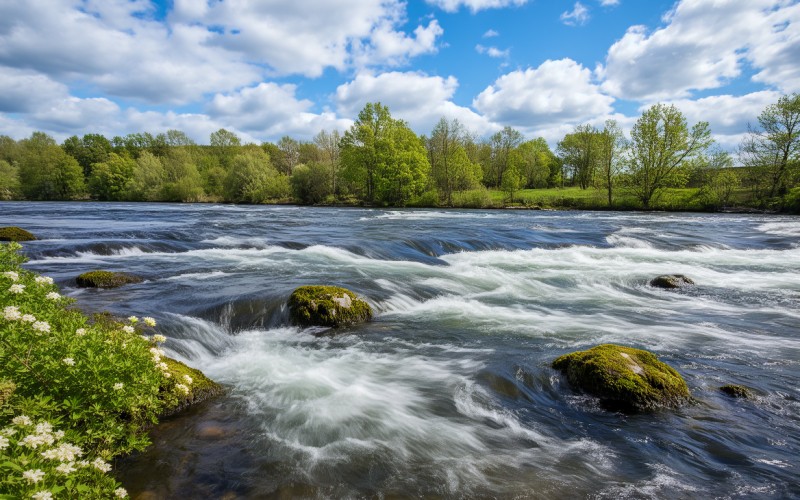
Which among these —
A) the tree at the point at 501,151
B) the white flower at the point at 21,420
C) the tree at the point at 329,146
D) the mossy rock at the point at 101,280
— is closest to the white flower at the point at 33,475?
the white flower at the point at 21,420

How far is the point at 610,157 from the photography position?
5150 centimetres

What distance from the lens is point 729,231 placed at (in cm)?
2712

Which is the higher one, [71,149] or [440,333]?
[71,149]

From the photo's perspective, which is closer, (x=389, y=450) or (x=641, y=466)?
(x=641, y=466)

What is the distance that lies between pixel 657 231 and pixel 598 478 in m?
26.3

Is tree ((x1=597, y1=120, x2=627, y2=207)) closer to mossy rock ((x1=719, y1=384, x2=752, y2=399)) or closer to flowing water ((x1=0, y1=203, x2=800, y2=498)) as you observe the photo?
flowing water ((x1=0, y1=203, x2=800, y2=498))

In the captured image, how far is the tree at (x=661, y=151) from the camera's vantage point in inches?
1800

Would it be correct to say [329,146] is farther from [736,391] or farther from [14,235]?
[736,391]

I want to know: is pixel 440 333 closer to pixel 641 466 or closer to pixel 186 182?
pixel 641 466

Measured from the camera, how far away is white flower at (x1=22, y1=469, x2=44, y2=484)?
2.21 metres

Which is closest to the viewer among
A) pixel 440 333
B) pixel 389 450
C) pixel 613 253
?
pixel 389 450

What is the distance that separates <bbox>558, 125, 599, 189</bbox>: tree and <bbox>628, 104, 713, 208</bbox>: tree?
16130 mm

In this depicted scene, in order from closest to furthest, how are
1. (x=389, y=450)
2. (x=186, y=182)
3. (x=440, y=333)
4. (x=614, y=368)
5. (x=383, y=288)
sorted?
(x=389, y=450)
(x=614, y=368)
(x=440, y=333)
(x=383, y=288)
(x=186, y=182)

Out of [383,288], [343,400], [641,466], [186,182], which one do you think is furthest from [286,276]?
[186,182]
